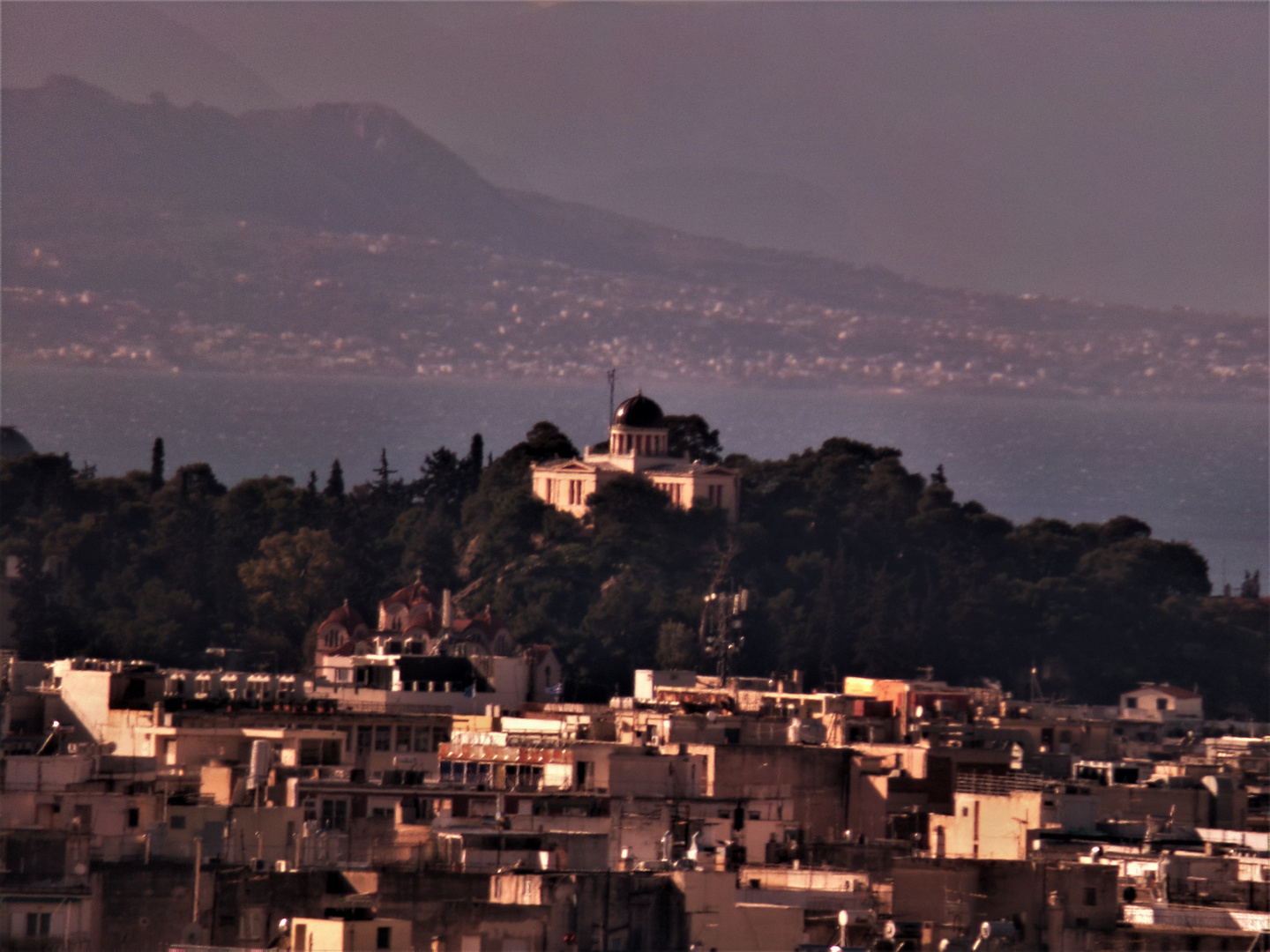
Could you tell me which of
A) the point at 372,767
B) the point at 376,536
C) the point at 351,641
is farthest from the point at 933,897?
the point at 376,536

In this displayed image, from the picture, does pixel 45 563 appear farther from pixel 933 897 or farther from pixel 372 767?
pixel 933 897

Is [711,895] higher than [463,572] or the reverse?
the reverse

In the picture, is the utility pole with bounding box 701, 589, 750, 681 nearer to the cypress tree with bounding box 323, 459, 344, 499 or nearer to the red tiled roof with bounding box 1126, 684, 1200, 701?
the red tiled roof with bounding box 1126, 684, 1200, 701

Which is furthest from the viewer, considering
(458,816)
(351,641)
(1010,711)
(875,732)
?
(351,641)

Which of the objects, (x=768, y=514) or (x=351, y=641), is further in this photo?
(x=768, y=514)

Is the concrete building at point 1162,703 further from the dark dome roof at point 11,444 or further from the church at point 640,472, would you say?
the dark dome roof at point 11,444

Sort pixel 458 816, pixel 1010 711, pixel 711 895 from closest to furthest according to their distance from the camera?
1. pixel 711 895
2. pixel 458 816
3. pixel 1010 711

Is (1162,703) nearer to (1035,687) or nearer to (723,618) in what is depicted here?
(1035,687)

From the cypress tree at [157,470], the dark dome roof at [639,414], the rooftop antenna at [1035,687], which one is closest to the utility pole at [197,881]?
the rooftop antenna at [1035,687]
